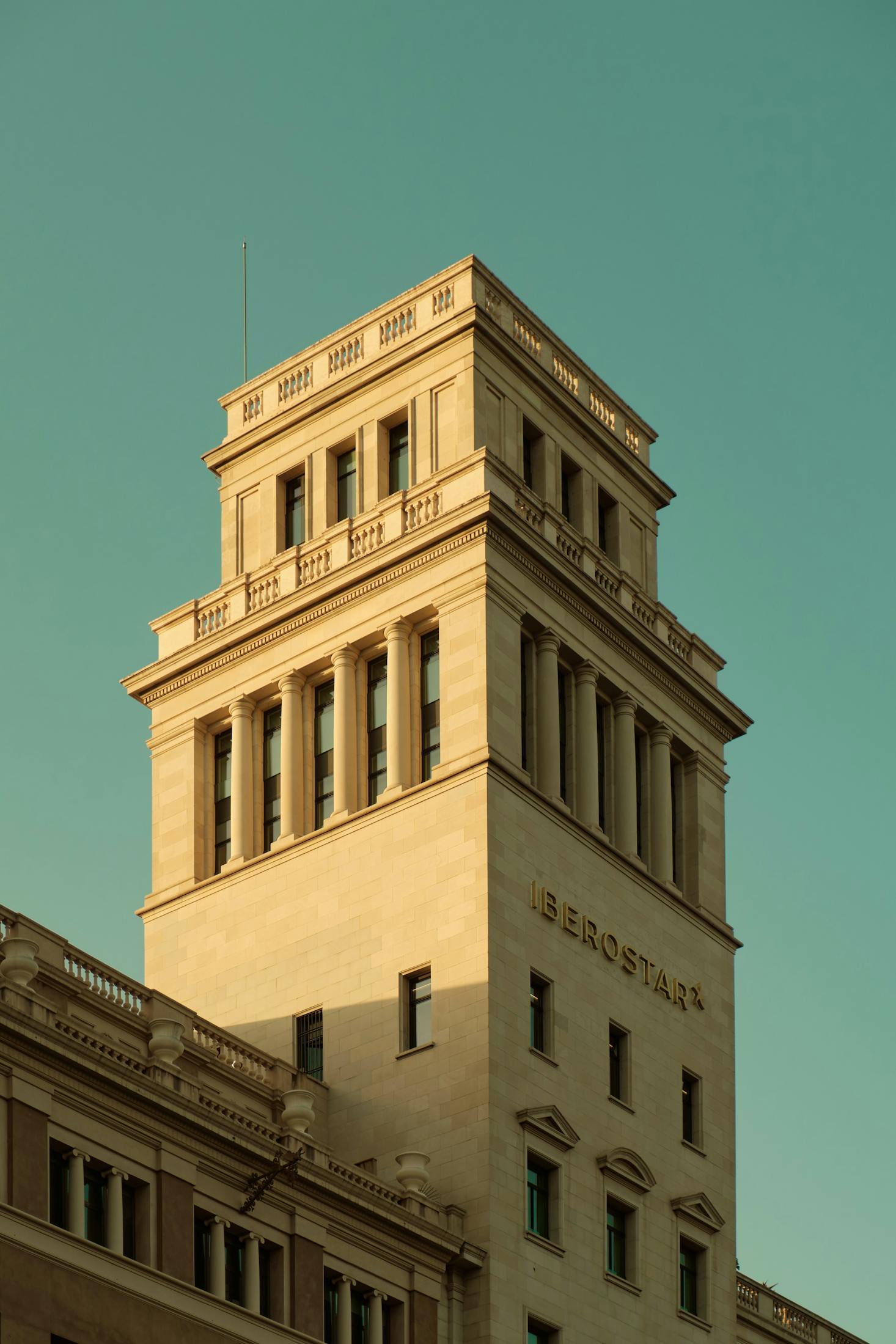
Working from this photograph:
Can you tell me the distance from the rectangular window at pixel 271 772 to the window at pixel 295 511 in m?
6.26

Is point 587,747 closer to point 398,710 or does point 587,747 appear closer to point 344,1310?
point 398,710

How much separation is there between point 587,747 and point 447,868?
760 centimetres

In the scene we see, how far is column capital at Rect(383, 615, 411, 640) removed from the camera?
77.9 metres

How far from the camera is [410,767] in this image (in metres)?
76.7

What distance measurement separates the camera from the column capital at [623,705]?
81188mm

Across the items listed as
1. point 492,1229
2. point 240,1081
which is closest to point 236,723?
point 240,1081

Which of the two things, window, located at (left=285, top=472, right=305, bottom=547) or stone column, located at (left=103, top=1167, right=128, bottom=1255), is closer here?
stone column, located at (left=103, top=1167, right=128, bottom=1255)

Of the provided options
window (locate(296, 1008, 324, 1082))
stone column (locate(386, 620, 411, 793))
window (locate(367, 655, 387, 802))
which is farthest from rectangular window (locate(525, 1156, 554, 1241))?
window (locate(367, 655, 387, 802))

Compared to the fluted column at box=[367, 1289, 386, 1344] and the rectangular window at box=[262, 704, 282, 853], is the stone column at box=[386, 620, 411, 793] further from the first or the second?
the fluted column at box=[367, 1289, 386, 1344]

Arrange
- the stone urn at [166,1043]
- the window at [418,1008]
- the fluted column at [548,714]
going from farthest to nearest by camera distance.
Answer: the fluted column at [548,714] < the window at [418,1008] < the stone urn at [166,1043]

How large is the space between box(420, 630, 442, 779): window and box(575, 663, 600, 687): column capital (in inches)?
184

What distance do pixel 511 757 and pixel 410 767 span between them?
3.31 meters

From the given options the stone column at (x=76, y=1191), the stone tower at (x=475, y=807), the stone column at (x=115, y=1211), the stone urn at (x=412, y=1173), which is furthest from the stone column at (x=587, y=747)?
the stone column at (x=76, y=1191)

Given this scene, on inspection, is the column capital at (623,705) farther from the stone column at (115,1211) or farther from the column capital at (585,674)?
the stone column at (115,1211)
